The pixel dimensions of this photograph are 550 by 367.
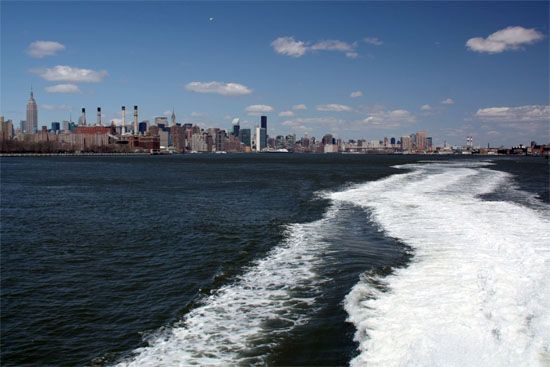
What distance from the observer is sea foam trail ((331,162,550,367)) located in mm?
8930

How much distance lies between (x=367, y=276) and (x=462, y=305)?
11.3 feet

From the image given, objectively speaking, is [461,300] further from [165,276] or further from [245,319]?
[165,276]

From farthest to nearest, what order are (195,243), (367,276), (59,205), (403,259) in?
(59,205) → (195,243) → (403,259) → (367,276)

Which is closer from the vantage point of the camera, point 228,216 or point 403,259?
point 403,259

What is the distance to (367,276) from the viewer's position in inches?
566

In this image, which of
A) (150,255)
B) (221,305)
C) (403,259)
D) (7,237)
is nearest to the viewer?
(221,305)

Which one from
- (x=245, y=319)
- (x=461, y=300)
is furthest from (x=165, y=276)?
(x=461, y=300)

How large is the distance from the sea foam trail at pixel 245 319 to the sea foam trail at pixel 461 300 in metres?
1.55

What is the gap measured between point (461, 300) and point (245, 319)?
17.2 ft

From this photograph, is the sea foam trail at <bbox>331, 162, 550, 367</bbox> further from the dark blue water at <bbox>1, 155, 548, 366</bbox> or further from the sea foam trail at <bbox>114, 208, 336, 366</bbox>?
the sea foam trail at <bbox>114, 208, 336, 366</bbox>

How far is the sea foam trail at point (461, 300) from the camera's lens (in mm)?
8930

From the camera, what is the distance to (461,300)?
11703 mm

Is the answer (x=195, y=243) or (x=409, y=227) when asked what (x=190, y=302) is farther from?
(x=409, y=227)

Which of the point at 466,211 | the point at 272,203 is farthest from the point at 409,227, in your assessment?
the point at 272,203
